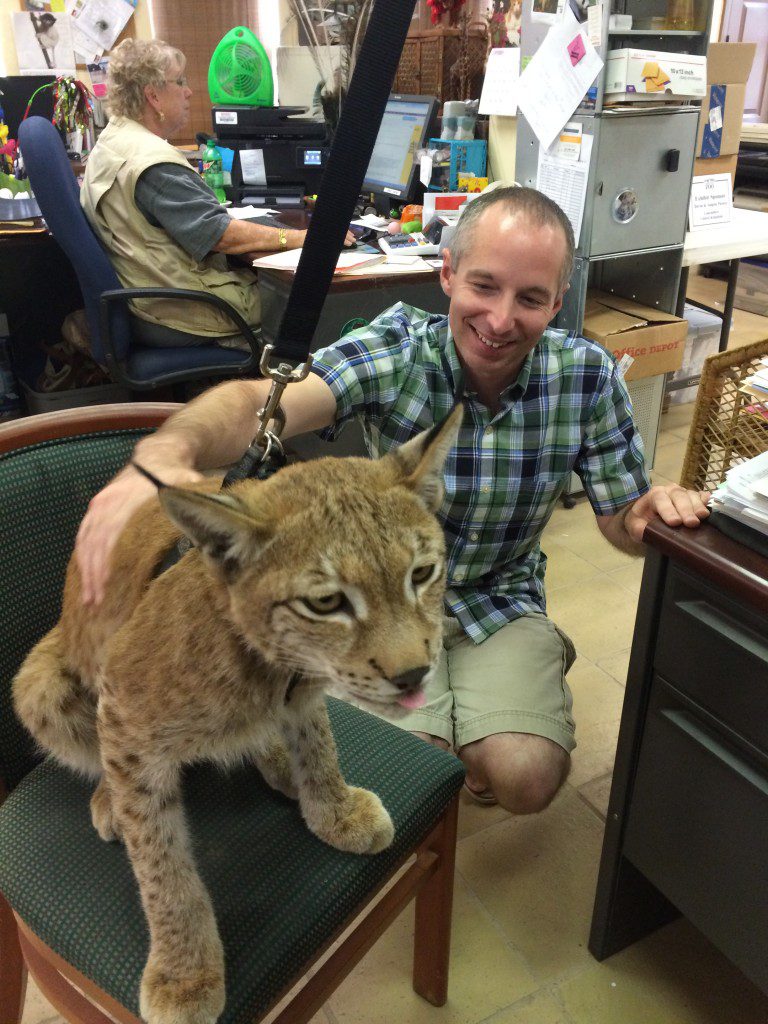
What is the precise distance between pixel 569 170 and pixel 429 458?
2.17m

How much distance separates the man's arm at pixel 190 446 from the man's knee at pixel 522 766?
676 mm

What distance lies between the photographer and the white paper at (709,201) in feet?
10.3

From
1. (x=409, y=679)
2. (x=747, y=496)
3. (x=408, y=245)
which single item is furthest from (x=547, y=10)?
(x=409, y=679)

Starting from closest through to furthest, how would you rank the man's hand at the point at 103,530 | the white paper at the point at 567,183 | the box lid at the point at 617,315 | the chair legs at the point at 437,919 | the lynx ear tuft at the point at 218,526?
the lynx ear tuft at the point at 218,526
the man's hand at the point at 103,530
the chair legs at the point at 437,919
the white paper at the point at 567,183
the box lid at the point at 617,315

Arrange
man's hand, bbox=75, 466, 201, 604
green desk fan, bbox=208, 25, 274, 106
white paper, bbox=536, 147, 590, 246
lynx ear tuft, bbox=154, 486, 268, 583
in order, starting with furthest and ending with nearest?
1. green desk fan, bbox=208, 25, 274, 106
2. white paper, bbox=536, 147, 590, 246
3. man's hand, bbox=75, 466, 201, 604
4. lynx ear tuft, bbox=154, 486, 268, 583

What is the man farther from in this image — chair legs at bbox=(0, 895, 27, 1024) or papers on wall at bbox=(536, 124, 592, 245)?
papers on wall at bbox=(536, 124, 592, 245)

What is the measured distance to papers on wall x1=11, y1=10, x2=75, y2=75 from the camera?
420 cm

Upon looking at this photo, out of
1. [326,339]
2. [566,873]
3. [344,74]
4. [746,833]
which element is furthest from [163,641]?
[344,74]

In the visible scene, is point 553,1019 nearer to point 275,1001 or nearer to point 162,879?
point 275,1001

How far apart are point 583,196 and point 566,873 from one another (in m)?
2.06

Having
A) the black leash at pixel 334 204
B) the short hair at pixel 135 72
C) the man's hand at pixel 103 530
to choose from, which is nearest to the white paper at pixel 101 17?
the short hair at pixel 135 72

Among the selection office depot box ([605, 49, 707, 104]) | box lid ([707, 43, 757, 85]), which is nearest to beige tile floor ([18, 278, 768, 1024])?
office depot box ([605, 49, 707, 104])

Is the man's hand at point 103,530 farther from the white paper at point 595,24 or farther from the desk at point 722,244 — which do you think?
the desk at point 722,244

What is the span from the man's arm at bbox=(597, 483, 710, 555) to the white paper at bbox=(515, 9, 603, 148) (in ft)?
5.50
